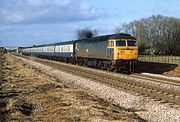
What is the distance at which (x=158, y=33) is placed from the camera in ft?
327

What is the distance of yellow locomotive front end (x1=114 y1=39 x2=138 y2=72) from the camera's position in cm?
3397

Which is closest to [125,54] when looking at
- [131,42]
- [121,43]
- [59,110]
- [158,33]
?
[121,43]

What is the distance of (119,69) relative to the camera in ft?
115

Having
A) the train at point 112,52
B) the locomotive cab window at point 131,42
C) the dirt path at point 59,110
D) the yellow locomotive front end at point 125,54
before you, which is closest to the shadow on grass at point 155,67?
the yellow locomotive front end at point 125,54

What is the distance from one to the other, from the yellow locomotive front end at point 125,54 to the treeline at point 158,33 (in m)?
45.9

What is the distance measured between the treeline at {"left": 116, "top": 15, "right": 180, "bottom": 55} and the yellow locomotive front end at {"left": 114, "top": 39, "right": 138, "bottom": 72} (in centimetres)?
4585

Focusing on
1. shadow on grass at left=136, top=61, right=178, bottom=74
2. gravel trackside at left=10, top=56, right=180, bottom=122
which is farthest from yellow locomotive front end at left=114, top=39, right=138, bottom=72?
gravel trackside at left=10, top=56, right=180, bottom=122

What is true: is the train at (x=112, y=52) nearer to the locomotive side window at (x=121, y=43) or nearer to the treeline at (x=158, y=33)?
the locomotive side window at (x=121, y=43)

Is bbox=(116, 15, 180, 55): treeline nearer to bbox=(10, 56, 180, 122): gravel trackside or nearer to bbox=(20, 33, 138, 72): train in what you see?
bbox=(20, 33, 138, 72): train

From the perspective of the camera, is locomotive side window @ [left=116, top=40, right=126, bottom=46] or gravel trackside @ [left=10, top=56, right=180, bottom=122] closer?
gravel trackside @ [left=10, top=56, right=180, bottom=122]

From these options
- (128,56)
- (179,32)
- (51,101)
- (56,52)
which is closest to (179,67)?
(128,56)

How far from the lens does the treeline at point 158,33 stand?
289ft

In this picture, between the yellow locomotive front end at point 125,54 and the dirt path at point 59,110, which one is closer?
the dirt path at point 59,110

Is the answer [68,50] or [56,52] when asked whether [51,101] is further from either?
[56,52]
